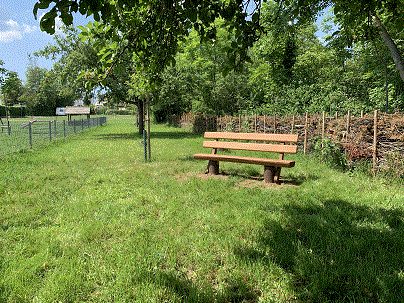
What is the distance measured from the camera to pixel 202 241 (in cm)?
327

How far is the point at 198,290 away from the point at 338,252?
1663 millimetres

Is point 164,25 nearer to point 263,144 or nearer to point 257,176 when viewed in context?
point 263,144

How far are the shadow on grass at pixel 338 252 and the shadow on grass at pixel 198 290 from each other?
1.38ft

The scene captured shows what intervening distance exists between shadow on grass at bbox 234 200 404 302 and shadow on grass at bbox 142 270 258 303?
0.42 metres

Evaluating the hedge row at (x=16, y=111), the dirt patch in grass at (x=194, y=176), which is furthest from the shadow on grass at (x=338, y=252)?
the hedge row at (x=16, y=111)

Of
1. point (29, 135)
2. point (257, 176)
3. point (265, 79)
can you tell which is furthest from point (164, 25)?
point (265, 79)

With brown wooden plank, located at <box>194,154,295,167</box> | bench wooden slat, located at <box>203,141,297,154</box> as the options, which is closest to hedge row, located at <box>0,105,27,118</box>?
bench wooden slat, located at <box>203,141,297,154</box>

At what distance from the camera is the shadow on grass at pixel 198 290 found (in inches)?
91.7

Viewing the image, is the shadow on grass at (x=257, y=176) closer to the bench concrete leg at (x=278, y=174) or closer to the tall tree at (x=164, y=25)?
the bench concrete leg at (x=278, y=174)

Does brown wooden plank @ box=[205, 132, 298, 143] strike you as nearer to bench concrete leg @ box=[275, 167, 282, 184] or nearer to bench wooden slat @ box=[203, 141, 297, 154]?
bench wooden slat @ box=[203, 141, 297, 154]

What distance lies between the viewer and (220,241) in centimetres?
326

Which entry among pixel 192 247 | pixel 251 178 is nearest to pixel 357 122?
pixel 251 178

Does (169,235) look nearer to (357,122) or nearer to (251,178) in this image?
(251,178)

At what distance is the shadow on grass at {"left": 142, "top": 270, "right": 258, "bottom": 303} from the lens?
2.33 metres
